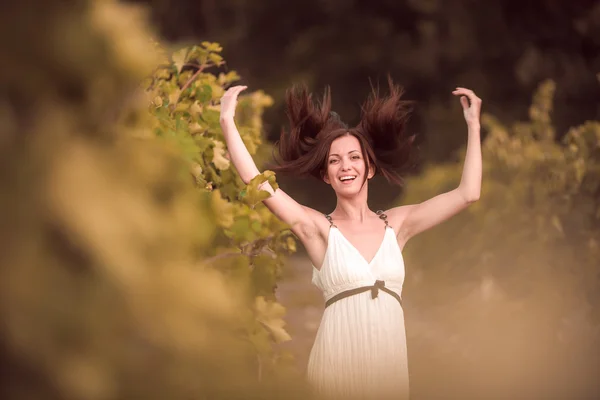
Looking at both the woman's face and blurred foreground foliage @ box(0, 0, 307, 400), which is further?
the woman's face

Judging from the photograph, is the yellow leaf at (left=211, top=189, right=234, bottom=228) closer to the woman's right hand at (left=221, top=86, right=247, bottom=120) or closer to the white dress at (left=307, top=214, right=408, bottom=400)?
the woman's right hand at (left=221, top=86, right=247, bottom=120)

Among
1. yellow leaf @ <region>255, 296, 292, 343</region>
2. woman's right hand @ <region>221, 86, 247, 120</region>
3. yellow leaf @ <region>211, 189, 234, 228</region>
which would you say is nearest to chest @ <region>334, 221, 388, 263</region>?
woman's right hand @ <region>221, 86, 247, 120</region>

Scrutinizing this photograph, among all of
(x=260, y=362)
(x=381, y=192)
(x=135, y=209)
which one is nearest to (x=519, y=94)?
(x=381, y=192)

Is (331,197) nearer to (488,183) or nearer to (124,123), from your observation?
(488,183)

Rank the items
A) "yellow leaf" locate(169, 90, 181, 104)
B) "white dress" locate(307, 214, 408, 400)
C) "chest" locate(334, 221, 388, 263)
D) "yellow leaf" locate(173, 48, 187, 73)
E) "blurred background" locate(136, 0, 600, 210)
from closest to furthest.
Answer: "yellow leaf" locate(169, 90, 181, 104)
"yellow leaf" locate(173, 48, 187, 73)
"white dress" locate(307, 214, 408, 400)
"chest" locate(334, 221, 388, 263)
"blurred background" locate(136, 0, 600, 210)

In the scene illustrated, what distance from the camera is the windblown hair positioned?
411 centimetres

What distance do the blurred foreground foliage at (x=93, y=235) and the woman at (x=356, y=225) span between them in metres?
2.19

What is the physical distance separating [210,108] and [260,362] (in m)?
1.46

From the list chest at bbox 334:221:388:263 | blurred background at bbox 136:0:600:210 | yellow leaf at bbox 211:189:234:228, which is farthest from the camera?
blurred background at bbox 136:0:600:210

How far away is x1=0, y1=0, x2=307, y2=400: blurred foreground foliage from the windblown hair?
2.98 metres

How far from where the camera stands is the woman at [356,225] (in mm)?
3607

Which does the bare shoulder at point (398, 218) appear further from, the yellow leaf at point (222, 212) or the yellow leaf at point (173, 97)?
the yellow leaf at point (222, 212)

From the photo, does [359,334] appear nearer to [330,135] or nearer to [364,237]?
[364,237]

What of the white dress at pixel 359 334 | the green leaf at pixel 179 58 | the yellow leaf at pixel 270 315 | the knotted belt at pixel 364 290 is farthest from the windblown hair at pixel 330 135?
the yellow leaf at pixel 270 315
